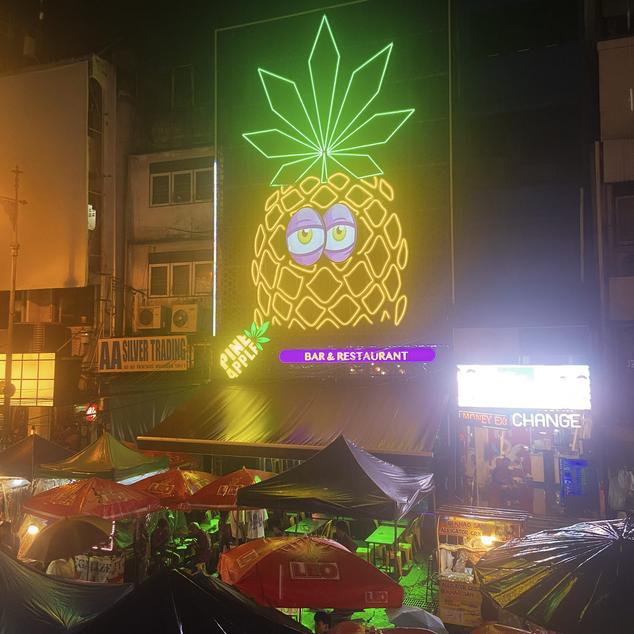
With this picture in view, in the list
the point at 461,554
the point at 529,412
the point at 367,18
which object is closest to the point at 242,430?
the point at 461,554

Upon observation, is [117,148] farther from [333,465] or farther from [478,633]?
[478,633]

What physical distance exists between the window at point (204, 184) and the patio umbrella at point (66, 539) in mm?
11260

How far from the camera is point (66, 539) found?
425 inches

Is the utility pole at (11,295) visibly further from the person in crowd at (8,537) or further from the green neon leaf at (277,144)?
the green neon leaf at (277,144)

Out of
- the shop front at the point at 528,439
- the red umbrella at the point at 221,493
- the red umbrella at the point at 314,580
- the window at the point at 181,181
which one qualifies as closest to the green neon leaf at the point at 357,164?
the window at the point at 181,181

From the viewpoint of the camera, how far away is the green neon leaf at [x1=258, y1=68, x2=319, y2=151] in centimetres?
1630

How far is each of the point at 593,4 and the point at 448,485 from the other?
39.4 ft

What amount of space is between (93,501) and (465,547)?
667 centimetres

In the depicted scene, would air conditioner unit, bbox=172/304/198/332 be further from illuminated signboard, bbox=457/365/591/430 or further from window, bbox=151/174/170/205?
illuminated signboard, bbox=457/365/591/430

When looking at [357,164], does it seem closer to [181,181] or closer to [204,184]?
[204,184]

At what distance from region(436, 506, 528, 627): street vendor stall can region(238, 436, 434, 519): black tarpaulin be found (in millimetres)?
1839

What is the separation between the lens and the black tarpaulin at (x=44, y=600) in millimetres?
5742

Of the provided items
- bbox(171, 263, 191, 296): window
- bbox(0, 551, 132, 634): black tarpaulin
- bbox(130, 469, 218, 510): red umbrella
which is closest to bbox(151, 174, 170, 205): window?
bbox(171, 263, 191, 296): window

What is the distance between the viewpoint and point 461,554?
11.0 m
